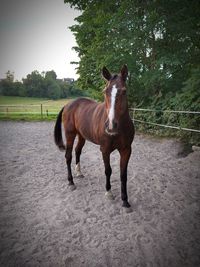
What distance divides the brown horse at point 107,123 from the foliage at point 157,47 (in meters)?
4.16

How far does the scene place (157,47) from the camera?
8477mm

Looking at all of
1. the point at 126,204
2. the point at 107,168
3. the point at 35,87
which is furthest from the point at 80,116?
the point at 35,87

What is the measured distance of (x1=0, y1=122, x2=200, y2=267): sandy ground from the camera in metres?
2.30

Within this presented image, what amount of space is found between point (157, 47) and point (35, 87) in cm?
1636

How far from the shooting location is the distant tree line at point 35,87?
1391cm

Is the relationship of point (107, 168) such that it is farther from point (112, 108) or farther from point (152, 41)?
point (152, 41)

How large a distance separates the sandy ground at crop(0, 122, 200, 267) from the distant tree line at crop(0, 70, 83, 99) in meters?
9.72

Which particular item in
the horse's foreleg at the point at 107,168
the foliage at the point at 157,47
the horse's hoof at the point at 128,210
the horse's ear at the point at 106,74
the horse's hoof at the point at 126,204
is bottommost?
the horse's hoof at the point at 128,210

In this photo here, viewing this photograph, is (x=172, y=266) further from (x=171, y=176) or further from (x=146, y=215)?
(x=171, y=176)

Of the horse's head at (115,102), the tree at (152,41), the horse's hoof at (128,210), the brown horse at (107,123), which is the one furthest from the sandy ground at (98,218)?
the tree at (152,41)

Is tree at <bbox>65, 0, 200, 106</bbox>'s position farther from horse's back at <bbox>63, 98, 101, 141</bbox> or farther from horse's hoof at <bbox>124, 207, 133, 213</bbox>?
horse's hoof at <bbox>124, 207, 133, 213</bbox>

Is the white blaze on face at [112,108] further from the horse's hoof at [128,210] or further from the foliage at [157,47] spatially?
the foliage at [157,47]

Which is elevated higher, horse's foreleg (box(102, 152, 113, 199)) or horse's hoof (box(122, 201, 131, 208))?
horse's foreleg (box(102, 152, 113, 199))

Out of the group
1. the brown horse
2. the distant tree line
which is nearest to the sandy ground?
the brown horse
